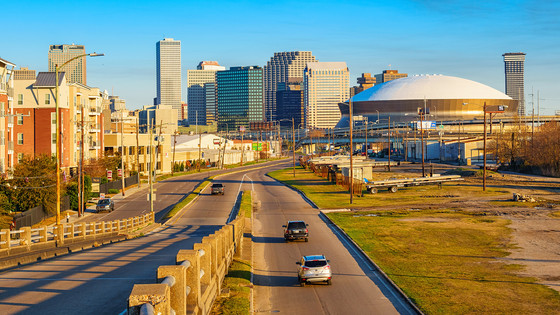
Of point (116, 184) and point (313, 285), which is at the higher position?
point (116, 184)

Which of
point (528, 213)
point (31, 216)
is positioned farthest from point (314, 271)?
point (31, 216)

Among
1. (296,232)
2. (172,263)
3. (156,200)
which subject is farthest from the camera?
(156,200)

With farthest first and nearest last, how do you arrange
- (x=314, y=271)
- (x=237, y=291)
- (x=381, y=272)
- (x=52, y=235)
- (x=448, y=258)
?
(x=52, y=235) < (x=448, y=258) < (x=381, y=272) < (x=314, y=271) < (x=237, y=291)

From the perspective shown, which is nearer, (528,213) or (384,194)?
(528,213)

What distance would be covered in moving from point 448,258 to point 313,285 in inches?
409

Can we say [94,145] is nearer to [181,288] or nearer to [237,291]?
[237,291]

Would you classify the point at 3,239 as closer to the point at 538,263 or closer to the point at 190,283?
the point at 190,283

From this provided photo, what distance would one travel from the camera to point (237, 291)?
77.0ft

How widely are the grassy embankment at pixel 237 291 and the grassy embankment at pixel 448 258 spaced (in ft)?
23.4

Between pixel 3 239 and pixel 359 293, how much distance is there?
62.8ft

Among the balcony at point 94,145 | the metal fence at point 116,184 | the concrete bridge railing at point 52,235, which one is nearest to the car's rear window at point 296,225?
the concrete bridge railing at point 52,235

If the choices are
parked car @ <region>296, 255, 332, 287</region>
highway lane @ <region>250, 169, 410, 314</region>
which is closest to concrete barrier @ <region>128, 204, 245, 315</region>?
highway lane @ <region>250, 169, 410, 314</region>

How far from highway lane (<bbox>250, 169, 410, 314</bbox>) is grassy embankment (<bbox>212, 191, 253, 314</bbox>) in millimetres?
691

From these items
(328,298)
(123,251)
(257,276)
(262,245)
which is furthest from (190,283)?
(262,245)
